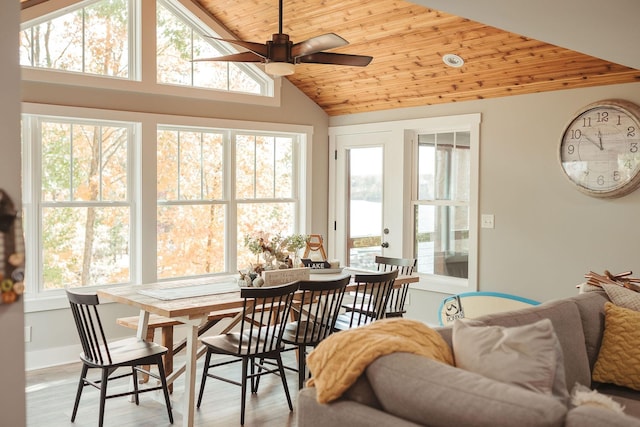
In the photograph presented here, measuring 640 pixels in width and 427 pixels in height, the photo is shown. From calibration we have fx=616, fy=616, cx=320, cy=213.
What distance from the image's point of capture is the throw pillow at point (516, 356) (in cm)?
200

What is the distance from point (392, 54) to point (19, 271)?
4213 millimetres

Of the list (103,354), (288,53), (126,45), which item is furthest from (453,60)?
(103,354)

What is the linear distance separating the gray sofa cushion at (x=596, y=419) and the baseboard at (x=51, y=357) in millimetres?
4412

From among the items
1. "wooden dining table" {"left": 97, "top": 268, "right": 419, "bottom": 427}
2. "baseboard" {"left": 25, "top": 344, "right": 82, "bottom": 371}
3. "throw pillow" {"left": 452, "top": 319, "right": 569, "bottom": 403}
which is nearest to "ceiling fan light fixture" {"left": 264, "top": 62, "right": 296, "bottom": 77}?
"wooden dining table" {"left": 97, "top": 268, "right": 419, "bottom": 427}

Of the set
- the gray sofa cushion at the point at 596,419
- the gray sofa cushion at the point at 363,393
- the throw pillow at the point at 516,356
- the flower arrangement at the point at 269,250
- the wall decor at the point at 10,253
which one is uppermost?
the wall decor at the point at 10,253

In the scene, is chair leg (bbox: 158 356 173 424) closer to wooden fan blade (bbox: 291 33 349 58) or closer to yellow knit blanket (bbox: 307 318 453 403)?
yellow knit blanket (bbox: 307 318 453 403)

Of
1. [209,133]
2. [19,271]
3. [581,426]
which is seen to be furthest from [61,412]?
[581,426]

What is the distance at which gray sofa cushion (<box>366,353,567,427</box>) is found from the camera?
64.7 inches

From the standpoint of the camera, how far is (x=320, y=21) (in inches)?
211

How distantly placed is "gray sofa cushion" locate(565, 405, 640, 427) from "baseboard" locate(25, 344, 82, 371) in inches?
174

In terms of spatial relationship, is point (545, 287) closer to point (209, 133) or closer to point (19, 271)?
point (209, 133)

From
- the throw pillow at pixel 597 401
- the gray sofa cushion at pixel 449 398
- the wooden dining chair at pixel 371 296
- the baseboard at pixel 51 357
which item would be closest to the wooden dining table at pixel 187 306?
the wooden dining chair at pixel 371 296

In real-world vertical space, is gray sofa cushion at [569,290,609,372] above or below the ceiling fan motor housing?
below

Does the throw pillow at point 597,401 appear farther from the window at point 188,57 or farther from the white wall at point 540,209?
the window at point 188,57
